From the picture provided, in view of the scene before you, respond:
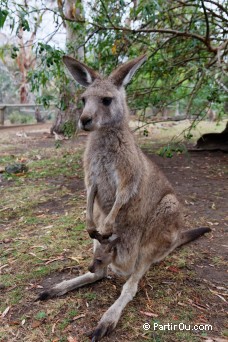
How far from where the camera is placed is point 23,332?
2.04 meters

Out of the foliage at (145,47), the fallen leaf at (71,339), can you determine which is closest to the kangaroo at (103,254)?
the fallen leaf at (71,339)

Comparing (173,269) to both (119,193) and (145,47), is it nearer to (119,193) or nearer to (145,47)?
(119,193)

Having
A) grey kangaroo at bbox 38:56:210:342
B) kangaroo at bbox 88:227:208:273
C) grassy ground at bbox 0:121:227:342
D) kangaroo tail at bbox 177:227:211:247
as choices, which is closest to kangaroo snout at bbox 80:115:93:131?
grey kangaroo at bbox 38:56:210:342

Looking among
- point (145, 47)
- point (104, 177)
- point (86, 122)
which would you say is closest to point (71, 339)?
point (104, 177)

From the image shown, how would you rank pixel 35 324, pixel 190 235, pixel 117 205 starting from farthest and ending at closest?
pixel 190 235 → pixel 117 205 → pixel 35 324

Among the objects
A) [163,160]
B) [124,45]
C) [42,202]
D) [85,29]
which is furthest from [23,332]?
[163,160]

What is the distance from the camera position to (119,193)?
222 cm

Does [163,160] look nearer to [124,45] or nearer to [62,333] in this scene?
[124,45]

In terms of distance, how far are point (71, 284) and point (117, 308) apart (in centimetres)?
42

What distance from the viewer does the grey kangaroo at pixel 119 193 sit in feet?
7.29

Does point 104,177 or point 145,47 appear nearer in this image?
point 104,177

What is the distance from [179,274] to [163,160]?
378cm

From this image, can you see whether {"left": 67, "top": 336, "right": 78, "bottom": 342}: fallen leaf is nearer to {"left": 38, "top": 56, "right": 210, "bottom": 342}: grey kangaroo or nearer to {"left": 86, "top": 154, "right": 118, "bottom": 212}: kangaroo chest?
{"left": 38, "top": 56, "right": 210, "bottom": 342}: grey kangaroo

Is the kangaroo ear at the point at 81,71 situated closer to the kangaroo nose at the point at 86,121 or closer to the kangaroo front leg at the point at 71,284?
the kangaroo nose at the point at 86,121
